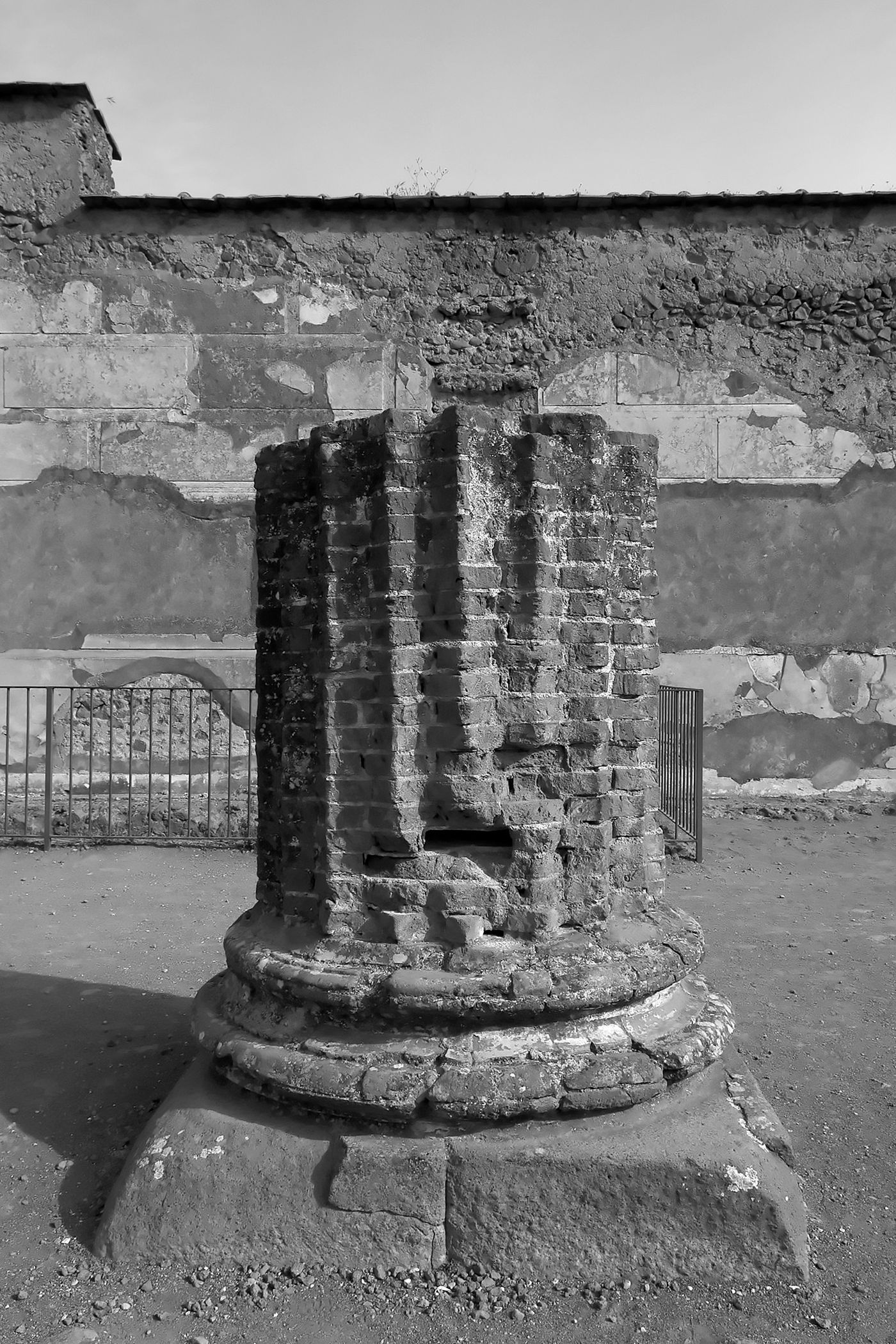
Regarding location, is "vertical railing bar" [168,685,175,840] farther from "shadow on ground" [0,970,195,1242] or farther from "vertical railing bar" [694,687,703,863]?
"vertical railing bar" [694,687,703,863]

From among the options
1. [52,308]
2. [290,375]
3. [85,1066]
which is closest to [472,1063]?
[85,1066]

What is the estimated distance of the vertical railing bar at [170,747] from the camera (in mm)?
7551

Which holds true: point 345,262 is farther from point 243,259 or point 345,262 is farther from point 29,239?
point 29,239

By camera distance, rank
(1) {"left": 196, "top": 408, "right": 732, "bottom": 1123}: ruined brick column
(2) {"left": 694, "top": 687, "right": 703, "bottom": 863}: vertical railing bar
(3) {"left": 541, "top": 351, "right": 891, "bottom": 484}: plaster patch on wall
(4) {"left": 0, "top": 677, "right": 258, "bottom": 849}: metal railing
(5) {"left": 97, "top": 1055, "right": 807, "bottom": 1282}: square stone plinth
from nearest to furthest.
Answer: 1. (5) {"left": 97, "top": 1055, "right": 807, "bottom": 1282}: square stone plinth
2. (1) {"left": 196, "top": 408, "right": 732, "bottom": 1123}: ruined brick column
3. (2) {"left": 694, "top": 687, "right": 703, "bottom": 863}: vertical railing bar
4. (4) {"left": 0, "top": 677, "right": 258, "bottom": 849}: metal railing
5. (3) {"left": 541, "top": 351, "right": 891, "bottom": 484}: plaster patch on wall

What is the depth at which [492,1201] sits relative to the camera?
2.33 meters

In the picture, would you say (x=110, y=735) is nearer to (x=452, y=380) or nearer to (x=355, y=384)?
(x=355, y=384)

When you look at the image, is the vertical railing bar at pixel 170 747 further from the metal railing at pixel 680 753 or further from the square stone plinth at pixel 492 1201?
the square stone plinth at pixel 492 1201

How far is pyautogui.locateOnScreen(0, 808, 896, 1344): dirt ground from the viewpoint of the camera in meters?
2.21

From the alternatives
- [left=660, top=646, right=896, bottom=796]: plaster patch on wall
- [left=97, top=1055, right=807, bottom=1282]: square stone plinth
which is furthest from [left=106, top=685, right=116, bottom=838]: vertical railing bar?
[left=97, top=1055, right=807, bottom=1282]: square stone plinth

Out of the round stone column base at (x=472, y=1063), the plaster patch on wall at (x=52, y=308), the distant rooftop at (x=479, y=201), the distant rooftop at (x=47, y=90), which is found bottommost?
the round stone column base at (x=472, y=1063)

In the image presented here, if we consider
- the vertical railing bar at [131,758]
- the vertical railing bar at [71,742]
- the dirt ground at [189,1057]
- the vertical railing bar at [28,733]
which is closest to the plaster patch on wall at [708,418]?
the dirt ground at [189,1057]

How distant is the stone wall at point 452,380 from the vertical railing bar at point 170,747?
0.55 metres

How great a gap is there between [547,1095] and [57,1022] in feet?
8.64

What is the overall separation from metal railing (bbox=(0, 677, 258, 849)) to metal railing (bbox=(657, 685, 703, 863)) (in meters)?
3.68
